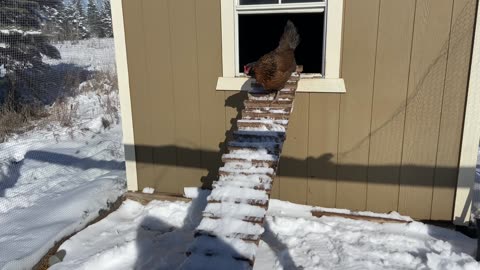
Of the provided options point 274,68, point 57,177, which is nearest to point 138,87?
point 274,68

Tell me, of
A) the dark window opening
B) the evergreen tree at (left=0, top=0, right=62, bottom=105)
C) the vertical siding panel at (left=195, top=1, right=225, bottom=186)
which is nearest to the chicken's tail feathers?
the vertical siding panel at (left=195, top=1, right=225, bottom=186)

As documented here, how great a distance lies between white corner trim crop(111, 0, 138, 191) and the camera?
13.5ft

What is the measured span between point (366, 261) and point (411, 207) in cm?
101

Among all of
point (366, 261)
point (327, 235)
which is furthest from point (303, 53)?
point (366, 261)

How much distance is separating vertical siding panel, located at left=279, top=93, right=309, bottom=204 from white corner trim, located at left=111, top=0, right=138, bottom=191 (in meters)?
1.90

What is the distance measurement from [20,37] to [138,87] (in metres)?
3.96

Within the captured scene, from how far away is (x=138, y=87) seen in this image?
168 inches

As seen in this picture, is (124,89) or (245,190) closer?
(245,190)

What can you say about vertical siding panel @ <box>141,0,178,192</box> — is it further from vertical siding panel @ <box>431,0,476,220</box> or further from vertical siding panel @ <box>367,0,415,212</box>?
vertical siding panel @ <box>431,0,476,220</box>

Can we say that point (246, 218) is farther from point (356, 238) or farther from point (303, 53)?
point (303, 53)

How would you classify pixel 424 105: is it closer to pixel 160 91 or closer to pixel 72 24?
pixel 160 91

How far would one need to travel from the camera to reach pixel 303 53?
21.5 feet

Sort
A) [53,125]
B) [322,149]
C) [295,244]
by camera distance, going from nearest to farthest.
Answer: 1. [295,244]
2. [322,149]
3. [53,125]

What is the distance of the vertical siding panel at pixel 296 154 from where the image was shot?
12.5 ft
